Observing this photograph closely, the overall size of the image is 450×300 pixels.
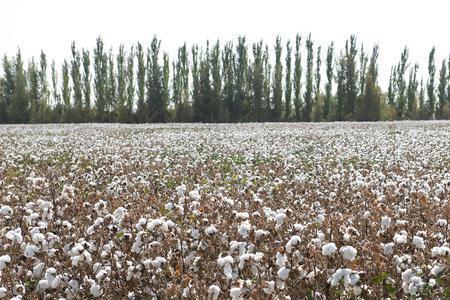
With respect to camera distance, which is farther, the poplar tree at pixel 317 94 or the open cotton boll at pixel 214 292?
the poplar tree at pixel 317 94

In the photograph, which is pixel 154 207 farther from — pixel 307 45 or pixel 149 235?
pixel 307 45

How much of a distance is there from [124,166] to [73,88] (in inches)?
2032

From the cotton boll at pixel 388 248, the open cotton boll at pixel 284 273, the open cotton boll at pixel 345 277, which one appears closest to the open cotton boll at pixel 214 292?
the open cotton boll at pixel 284 273

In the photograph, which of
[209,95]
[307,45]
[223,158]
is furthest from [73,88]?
[223,158]

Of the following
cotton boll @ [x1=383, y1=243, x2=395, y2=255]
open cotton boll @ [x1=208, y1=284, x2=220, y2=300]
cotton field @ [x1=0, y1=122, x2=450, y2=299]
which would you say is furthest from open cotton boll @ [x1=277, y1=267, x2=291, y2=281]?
cotton boll @ [x1=383, y1=243, x2=395, y2=255]

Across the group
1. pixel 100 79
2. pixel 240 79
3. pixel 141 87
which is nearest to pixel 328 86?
pixel 240 79

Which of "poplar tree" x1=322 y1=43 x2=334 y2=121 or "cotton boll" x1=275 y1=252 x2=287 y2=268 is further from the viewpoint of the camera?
"poplar tree" x1=322 y1=43 x2=334 y2=121

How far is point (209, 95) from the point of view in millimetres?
57281

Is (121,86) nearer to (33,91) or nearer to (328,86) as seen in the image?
(33,91)

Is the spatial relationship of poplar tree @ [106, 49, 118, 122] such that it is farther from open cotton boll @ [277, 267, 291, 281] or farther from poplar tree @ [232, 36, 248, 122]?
open cotton boll @ [277, 267, 291, 281]

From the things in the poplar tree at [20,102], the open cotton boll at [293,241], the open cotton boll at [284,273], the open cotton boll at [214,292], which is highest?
the poplar tree at [20,102]

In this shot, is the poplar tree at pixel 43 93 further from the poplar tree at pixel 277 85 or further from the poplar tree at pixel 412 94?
the poplar tree at pixel 412 94

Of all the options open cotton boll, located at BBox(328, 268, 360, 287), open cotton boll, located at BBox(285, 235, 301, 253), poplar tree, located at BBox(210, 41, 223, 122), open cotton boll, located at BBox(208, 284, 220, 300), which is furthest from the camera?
poplar tree, located at BBox(210, 41, 223, 122)

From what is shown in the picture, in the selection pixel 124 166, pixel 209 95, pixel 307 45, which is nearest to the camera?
pixel 124 166
